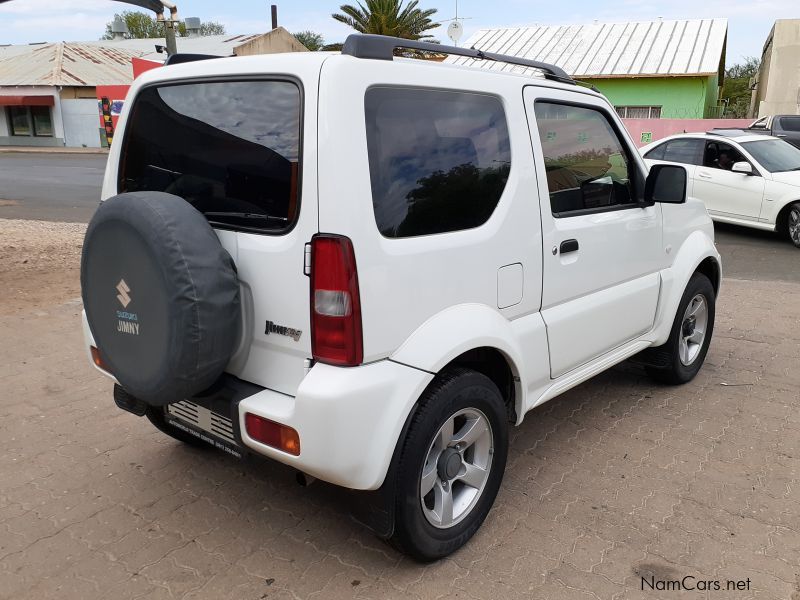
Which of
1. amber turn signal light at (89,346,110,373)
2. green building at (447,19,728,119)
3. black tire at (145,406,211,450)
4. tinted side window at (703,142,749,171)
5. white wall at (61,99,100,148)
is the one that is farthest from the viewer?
white wall at (61,99,100,148)

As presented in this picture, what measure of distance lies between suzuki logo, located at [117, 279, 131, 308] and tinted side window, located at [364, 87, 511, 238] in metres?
0.96

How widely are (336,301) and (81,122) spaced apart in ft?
127

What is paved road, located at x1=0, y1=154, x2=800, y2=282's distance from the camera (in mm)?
8734

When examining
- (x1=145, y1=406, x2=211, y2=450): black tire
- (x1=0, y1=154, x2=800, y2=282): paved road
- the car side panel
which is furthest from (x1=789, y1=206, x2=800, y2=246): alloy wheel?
(x1=145, y1=406, x2=211, y2=450): black tire

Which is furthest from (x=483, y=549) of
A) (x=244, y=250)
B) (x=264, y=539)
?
(x=244, y=250)

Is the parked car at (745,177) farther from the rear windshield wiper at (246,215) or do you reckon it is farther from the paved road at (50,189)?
the paved road at (50,189)

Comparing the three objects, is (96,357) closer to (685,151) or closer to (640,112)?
(685,151)

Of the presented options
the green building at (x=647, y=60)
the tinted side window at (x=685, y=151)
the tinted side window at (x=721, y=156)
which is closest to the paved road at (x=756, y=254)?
the tinted side window at (x=721, y=156)

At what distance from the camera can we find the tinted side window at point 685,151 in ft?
36.0

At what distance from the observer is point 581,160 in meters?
3.43

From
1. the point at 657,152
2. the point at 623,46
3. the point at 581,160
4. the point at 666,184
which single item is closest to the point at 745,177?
the point at 657,152

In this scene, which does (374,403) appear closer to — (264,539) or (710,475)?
(264,539)

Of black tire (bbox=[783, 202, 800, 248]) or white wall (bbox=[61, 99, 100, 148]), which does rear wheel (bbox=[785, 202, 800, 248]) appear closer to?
black tire (bbox=[783, 202, 800, 248])

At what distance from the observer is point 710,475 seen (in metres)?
3.45
